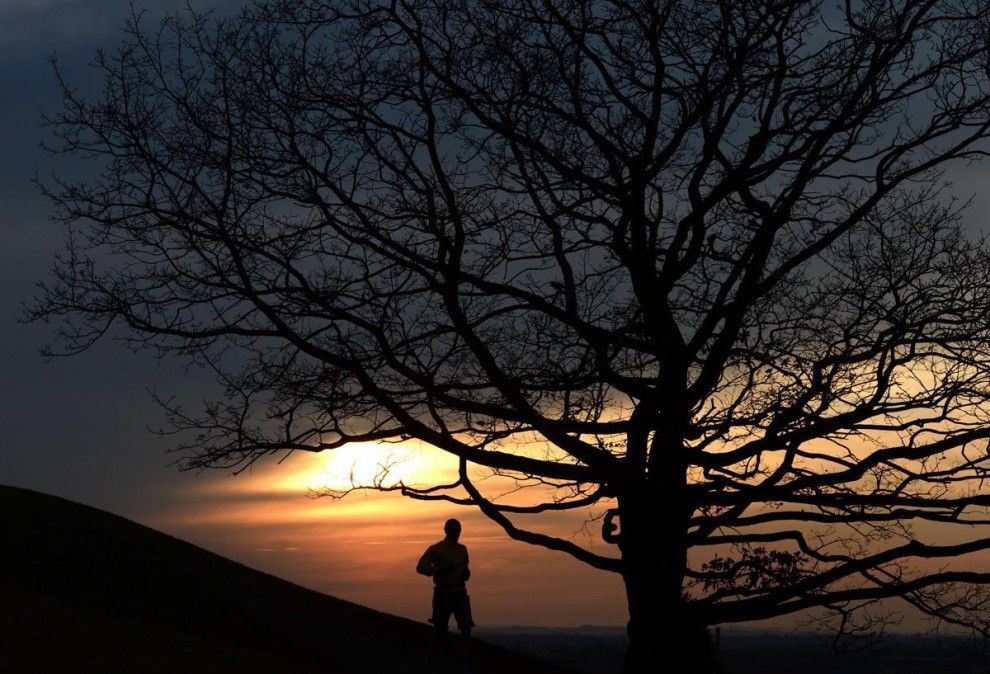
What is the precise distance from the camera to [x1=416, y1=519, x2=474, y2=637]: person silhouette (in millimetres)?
19123

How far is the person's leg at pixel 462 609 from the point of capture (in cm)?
1944

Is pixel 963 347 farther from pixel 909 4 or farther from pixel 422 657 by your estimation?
pixel 422 657

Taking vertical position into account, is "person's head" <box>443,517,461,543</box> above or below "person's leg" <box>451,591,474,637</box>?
above

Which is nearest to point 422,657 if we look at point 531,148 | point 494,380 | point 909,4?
point 494,380

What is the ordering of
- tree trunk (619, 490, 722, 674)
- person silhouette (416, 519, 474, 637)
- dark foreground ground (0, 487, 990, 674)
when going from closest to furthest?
dark foreground ground (0, 487, 990, 674), tree trunk (619, 490, 722, 674), person silhouette (416, 519, 474, 637)

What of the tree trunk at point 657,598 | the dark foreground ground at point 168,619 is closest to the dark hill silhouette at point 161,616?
the dark foreground ground at point 168,619

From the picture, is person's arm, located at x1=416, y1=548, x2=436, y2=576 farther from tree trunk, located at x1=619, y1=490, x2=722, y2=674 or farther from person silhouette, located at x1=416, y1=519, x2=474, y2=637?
tree trunk, located at x1=619, y1=490, x2=722, y2=674

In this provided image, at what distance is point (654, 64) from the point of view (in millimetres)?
17062

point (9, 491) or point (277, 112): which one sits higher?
point (277, 112)

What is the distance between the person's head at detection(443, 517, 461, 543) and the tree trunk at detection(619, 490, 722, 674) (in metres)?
2.73

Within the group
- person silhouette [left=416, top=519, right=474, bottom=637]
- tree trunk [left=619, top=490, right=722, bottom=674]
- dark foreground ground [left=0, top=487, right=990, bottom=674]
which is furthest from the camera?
person silhouette [left=416, top=519, right=474, bottom=637]

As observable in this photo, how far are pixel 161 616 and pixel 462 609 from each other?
4850 mm

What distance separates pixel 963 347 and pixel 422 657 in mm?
9770

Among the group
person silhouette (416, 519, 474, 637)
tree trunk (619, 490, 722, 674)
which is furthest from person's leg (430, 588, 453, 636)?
tree trunk (619, 490, 722, 674)
